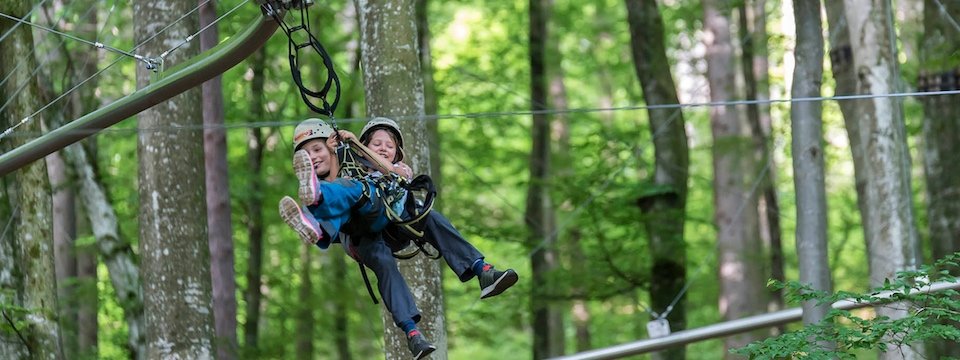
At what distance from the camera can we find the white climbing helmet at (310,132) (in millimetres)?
6918

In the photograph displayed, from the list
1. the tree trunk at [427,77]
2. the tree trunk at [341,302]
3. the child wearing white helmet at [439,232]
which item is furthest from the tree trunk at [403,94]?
the tree trunk at [341,302]

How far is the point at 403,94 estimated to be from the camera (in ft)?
28.8

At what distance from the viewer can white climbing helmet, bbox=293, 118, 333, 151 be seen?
6918 mm

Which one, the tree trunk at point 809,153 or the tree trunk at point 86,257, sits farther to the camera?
the tree trunk at point 86,257

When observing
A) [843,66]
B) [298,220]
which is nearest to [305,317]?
[843,66]

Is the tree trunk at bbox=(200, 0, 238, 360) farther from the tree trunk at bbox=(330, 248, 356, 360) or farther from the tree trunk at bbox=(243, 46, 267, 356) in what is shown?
the tree trunk at bbox=(330, 248, 356, 360)

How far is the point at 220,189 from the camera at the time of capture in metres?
15.1

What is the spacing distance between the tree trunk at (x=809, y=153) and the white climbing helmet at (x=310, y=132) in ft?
17.7

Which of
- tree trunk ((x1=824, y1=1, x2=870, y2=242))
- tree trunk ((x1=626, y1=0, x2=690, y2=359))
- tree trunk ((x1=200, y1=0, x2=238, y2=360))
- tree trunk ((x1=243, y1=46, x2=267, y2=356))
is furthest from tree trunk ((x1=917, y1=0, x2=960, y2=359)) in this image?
tree trunk ((x1=243, y1=46, x2=267, y2=356))

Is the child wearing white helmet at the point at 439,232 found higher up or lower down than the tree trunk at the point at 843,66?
lower down

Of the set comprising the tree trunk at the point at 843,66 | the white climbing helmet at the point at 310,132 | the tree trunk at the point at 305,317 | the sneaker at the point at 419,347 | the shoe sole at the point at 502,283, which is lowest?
the tree trunk at the point at 305,317

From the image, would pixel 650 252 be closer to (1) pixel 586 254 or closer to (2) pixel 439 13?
(1) pixel 586 254

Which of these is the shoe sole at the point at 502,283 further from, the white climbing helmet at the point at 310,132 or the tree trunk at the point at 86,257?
the tree trunk at the point at 86,257

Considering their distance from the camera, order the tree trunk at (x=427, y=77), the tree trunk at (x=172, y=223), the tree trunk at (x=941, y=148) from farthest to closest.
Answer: the tree trunk at (x=427, y=77) → the tree trunk at (x=941, y=148) → the tree trunk at (x=172, y=223)
